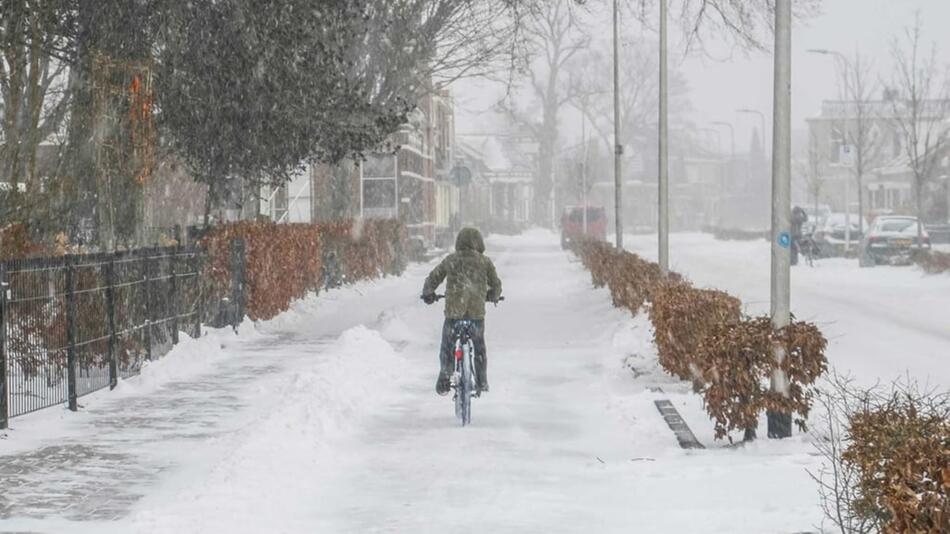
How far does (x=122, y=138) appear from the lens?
2095 cm

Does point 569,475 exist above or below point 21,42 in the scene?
below

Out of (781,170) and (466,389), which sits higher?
(781,170)

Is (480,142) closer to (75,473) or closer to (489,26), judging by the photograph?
(489,26)

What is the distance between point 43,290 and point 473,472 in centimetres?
479

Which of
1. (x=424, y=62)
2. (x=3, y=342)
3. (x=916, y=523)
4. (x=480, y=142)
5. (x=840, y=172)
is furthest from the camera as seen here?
(x=480, y=142)

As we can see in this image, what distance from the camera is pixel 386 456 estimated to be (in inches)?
480

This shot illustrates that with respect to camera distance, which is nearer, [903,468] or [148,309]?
[903,468]

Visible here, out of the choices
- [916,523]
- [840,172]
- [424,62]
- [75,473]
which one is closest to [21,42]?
[75,473]

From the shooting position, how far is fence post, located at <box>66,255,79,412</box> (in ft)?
48.8

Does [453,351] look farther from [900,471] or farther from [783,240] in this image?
[900,471]

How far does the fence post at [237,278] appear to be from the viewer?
23688mm

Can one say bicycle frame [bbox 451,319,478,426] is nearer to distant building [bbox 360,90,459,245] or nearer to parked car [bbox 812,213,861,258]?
distant building [bbox 360,90,459,245]

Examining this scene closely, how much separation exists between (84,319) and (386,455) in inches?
186

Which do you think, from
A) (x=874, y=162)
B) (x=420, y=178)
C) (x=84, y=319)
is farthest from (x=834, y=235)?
(x=84, y=319)
